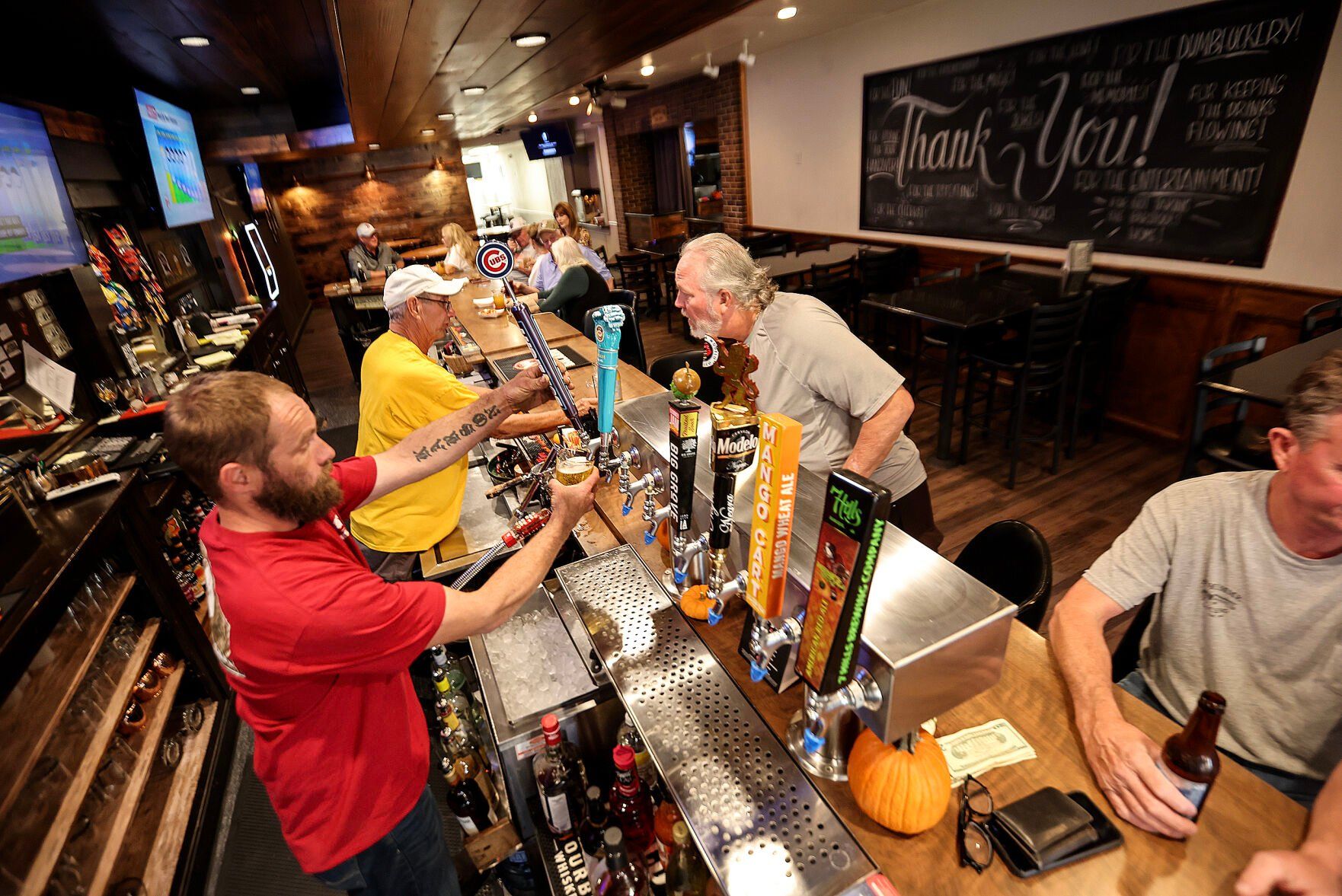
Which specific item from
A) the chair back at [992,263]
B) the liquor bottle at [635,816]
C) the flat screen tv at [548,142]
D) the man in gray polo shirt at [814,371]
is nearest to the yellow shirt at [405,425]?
the man in gray polo shirt at [814,371]

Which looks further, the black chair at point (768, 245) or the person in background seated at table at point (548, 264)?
the black chair at point (768, 245)

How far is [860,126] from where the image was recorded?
19.5 feet

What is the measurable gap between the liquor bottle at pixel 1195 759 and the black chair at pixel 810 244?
589 centimetres

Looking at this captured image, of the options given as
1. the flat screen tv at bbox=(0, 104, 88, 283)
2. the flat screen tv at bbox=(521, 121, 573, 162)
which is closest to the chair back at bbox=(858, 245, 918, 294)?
the flat screen tv at bbox=(0, 104, 88, 283)

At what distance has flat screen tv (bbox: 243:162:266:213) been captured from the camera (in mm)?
9742

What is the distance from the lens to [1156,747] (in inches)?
38.6

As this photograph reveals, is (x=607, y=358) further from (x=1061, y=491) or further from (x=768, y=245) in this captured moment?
(x=768, y=245)

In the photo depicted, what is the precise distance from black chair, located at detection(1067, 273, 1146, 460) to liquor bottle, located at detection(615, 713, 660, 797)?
382 cm

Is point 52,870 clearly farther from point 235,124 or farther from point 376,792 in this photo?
point 235,124

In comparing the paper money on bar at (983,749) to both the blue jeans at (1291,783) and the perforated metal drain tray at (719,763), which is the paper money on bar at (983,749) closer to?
the perforated metal drain tray at (719,763)

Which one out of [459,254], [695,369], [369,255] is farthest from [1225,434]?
[369,255]

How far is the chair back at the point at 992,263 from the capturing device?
15.5 ft

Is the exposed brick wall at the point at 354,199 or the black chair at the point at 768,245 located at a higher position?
the exposed brick wall at the point at 354,199

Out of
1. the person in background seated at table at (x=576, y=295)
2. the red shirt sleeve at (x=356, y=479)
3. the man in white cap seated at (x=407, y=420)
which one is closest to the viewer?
the red shirt sleeve at (x=356, y=479)
